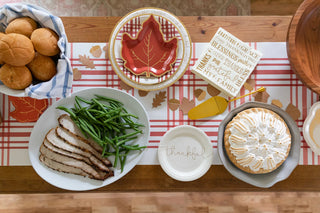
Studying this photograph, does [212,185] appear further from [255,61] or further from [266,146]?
[255,61]

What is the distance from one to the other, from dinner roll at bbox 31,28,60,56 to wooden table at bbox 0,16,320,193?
23 cm

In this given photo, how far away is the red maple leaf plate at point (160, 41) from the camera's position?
1115 mm

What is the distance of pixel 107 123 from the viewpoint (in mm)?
1110

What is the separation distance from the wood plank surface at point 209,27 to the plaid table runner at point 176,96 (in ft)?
0.09

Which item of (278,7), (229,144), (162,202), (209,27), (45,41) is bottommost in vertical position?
(162,202)

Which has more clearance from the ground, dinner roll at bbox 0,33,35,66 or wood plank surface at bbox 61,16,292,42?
wood plank surface at bbox 61,16,292,42

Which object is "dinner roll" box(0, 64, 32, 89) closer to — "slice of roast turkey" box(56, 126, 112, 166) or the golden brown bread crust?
"slice of roast turkey" box(56, 126, 112, 166)

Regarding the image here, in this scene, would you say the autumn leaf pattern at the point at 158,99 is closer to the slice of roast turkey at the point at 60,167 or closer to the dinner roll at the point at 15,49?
the slice of roast turkey at the point at 60,167

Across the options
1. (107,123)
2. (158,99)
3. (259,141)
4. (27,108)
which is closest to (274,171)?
(259,141)

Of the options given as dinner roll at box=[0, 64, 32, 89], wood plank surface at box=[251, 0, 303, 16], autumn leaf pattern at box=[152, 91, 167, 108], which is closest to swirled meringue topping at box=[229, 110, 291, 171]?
autumn leaf pattern at box=[152, 91, 167, 108]

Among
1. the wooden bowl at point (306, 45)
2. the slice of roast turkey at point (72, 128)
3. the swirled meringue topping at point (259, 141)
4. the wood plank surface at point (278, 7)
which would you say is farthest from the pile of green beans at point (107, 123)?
the wood plank surface at point (278, 7)

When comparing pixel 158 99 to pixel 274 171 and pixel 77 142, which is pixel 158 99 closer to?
pixel 77 142

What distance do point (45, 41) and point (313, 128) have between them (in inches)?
39.8

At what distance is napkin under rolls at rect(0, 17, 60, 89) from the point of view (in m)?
0.87
